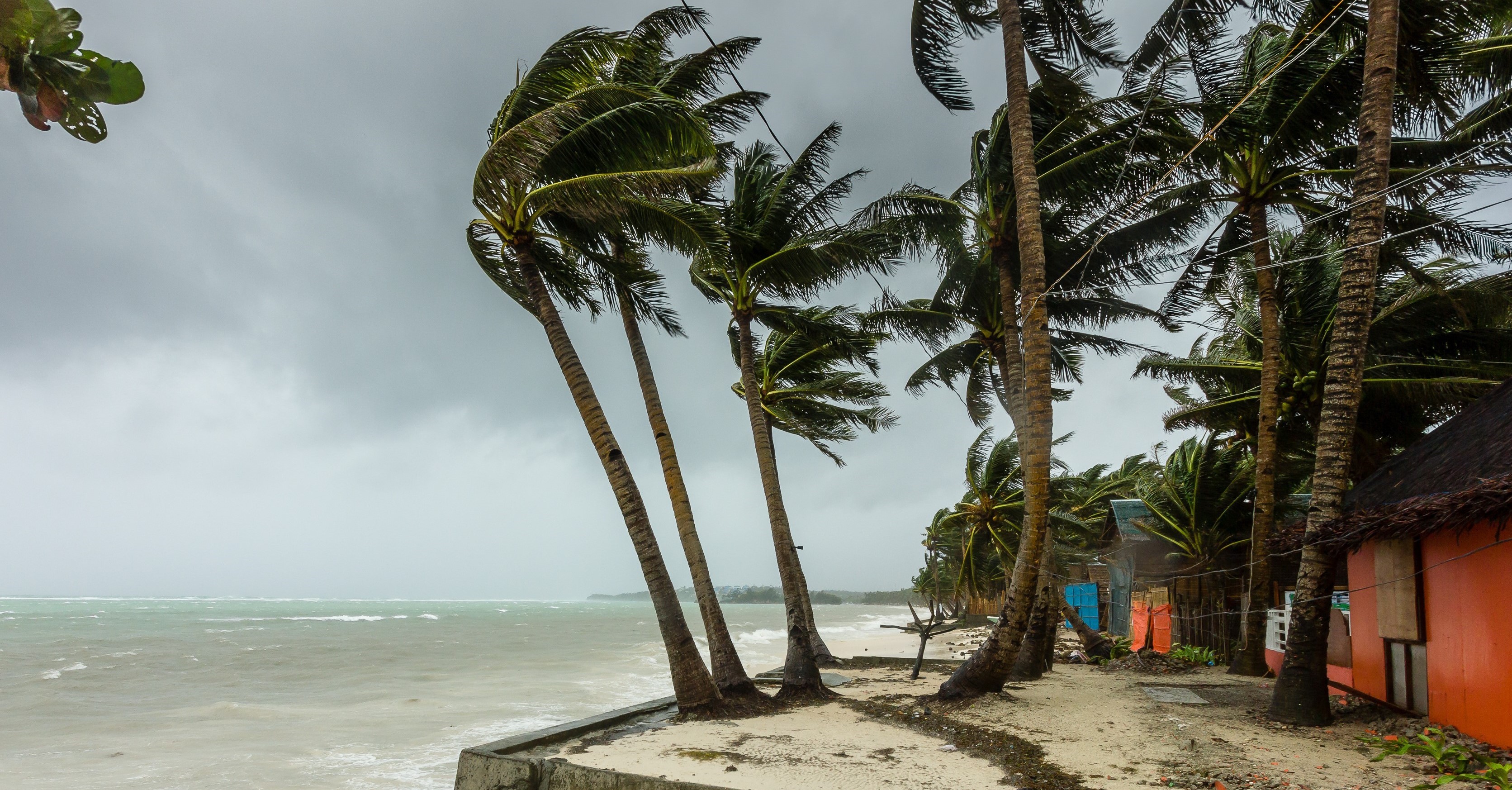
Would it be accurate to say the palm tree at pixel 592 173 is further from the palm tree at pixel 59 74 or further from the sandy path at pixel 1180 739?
the palm tree at pixel 59 74

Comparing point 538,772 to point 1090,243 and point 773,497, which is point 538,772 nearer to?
point 773,497

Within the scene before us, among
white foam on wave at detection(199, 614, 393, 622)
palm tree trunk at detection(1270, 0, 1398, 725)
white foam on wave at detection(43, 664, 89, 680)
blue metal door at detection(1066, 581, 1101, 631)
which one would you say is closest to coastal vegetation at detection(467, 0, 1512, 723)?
palm tree trunk at detection(1270, 0, 1398, 725)

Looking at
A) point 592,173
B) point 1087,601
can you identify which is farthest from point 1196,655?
point 592,173

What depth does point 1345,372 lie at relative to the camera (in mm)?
7973

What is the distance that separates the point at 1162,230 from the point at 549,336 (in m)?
9.79

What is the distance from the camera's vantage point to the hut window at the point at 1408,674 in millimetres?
7957

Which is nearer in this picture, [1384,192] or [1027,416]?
[1384,192]

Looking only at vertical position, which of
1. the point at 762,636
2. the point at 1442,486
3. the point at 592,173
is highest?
the point at 592,173

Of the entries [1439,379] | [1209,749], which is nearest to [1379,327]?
[1439,379]

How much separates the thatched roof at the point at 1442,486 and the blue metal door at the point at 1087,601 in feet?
59.7

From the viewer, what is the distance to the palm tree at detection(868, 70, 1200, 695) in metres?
9.60

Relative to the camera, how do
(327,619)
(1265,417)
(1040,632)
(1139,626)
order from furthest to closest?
(327,619), (1139,626), (1040,632), (1265,417)

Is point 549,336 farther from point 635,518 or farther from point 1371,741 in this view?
point 1371,741

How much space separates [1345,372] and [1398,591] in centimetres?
249
